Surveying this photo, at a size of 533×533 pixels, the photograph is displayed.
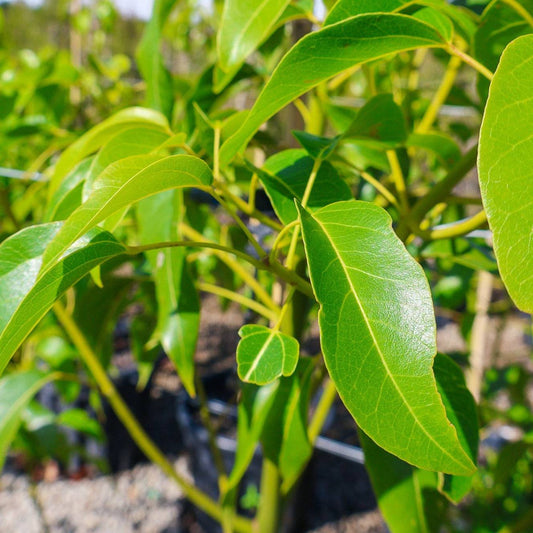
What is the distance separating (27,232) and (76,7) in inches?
92.8

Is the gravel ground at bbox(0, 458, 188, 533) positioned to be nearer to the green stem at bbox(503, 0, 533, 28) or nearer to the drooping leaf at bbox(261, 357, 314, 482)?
the drooping leaf at bbox(261, 357, 314, 482)

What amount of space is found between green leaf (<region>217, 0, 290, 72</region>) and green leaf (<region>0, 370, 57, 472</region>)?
622 mm

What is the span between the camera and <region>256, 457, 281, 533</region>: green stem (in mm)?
742

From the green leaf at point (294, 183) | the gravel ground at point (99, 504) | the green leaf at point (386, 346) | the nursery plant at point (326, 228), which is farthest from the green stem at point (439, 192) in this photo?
the gravel ground at point (99, 504)

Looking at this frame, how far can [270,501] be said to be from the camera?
0.76m

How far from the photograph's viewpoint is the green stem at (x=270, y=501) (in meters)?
Answer: 0.74

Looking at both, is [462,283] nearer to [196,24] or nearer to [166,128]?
[166,128]

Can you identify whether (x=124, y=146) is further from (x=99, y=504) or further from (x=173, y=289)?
(x=99, y=504)

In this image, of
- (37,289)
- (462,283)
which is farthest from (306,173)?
→ (462,283)

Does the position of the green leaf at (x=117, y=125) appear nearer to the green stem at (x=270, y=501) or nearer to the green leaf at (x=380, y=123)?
the green leaf at (x=380, y=123)

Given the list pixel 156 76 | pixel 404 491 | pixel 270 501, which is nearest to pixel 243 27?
pixel 156 76

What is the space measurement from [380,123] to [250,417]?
1.10 feet

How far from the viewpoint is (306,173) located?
1.60 ft

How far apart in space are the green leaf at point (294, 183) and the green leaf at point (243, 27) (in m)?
0.09
